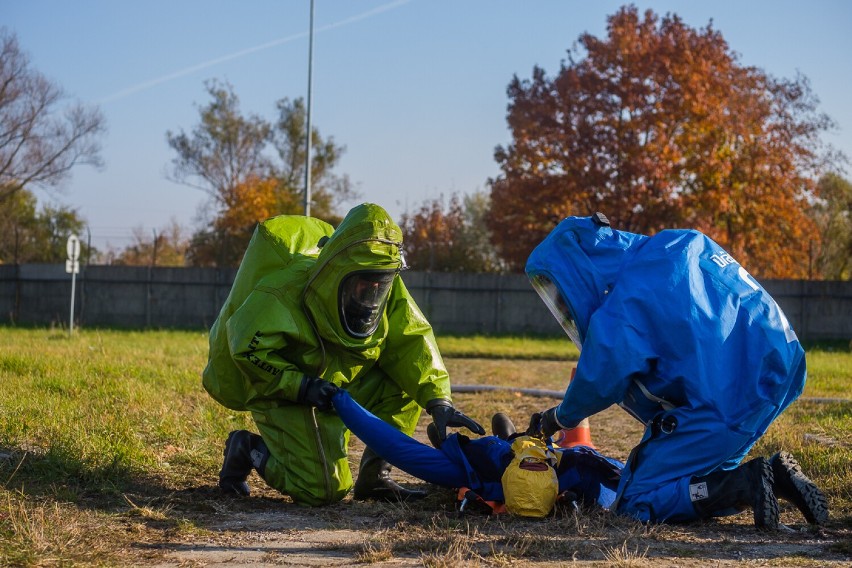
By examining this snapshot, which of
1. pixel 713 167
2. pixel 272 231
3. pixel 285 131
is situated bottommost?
pixel 272 231

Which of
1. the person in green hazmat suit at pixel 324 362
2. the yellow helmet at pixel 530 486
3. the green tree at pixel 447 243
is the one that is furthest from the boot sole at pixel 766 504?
the green tree at pixel 447 243

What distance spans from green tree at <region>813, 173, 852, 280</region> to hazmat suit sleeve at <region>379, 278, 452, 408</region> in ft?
79.5

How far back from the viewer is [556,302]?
5.62m

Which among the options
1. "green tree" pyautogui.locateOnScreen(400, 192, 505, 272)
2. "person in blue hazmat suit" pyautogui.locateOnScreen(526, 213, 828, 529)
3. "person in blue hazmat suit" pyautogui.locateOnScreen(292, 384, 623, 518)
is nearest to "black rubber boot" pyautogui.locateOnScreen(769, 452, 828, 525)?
"person in blue hazmat suit" pyautogui.locateOnScreen(526, 213, 828, 529)

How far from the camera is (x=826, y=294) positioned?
23484mm

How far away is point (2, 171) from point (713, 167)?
2795 centimetres

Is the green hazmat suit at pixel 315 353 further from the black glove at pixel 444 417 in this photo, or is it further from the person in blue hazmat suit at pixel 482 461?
the person in blue hazmat suit at pixel 482 461

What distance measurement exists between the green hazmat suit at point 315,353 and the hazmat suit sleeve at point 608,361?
1.29 m

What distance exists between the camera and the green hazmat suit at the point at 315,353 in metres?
5.71

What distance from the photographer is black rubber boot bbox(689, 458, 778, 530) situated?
469 cm

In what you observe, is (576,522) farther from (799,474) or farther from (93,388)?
(93,388)

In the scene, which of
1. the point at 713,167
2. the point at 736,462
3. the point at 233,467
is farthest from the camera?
the point at 713,167

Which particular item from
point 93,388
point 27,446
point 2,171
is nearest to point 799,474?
point 27,446

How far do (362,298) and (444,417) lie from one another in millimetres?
908
